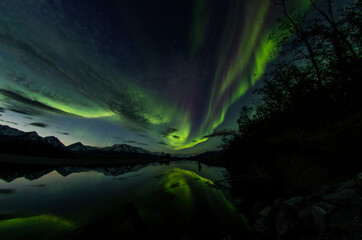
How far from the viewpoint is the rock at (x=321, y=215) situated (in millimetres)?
2986

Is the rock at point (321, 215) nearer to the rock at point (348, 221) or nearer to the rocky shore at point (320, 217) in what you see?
the rocky shore at point (320, 217)

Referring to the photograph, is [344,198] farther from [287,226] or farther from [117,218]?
[117,218]

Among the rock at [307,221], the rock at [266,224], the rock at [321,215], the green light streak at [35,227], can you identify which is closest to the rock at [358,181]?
the rock at [321,215]

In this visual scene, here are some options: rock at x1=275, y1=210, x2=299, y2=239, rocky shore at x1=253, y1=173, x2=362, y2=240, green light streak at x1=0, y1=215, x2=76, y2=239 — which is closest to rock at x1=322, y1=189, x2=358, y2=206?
rocky shore at x1=253, y1=173, x2=362, y2=240

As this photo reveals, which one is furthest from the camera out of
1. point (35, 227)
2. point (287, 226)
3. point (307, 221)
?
point (35, 227)

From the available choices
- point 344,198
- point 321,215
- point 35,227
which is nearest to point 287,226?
point 321,215

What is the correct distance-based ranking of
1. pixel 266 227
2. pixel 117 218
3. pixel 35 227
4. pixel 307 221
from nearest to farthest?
pixel 307 221 → pixel 266 227 → pixel 35 227 → pixel 117 218

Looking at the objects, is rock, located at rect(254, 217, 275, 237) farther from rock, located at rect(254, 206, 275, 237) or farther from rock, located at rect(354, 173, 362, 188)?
rock, located at rect(354, 173, 362, 188)

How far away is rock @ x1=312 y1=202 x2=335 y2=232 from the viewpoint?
2986 millimetres

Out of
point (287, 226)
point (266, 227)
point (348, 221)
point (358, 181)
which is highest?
point (358, 181)

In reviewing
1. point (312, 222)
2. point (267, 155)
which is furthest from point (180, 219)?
point (267, 155)

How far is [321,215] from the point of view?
10.1 feet

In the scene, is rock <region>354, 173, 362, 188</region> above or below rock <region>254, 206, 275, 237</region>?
above

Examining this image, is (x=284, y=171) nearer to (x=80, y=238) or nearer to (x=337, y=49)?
(x=337, y=49)
